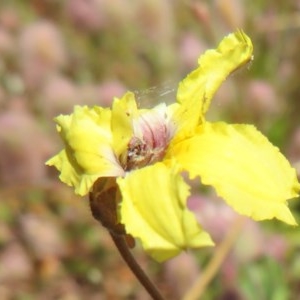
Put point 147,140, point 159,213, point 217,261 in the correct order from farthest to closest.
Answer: point 217,261 < point 147,140 < point 159,213

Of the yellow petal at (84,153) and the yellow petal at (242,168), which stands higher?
the yellow petal at (84,153)

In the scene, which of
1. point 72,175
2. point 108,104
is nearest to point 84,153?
point 72,175

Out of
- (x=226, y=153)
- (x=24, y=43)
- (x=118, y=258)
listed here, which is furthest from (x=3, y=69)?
(x=226, y=153)

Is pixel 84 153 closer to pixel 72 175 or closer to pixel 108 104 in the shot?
pixel 72 175

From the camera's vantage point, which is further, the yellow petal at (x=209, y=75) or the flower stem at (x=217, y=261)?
the flower stem at (x=217, y=261)

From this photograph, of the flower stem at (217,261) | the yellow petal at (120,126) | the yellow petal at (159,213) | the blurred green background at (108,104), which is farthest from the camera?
the blurred green background at (108,104)

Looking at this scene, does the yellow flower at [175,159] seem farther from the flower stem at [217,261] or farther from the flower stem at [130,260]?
the flower stem at [217,261]

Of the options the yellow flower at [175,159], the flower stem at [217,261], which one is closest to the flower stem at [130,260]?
the yellow flower at [175,159]

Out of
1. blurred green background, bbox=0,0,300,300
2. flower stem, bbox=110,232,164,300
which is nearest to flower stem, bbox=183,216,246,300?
blurred green background, bbox=0,0,300,300

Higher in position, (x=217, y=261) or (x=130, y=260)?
(x=130, y=260)
